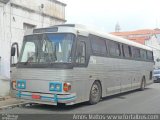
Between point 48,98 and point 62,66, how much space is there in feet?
4.06

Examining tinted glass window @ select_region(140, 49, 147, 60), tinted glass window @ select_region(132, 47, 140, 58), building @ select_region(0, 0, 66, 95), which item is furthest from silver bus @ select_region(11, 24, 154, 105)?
tinted glass window @ select_region(140, 49, 147, 60)

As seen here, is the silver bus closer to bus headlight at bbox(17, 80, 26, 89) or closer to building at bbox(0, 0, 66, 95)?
bus headlight at bbox(17, 80, 26, 89)

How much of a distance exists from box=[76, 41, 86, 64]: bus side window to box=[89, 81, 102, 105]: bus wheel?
1429 mm

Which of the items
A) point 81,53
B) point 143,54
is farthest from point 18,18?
point 143,54

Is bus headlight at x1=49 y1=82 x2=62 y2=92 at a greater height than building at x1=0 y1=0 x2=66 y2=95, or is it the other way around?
building at x1=0 y1=0 x2=66 y2=95

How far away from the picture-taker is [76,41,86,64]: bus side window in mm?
11886

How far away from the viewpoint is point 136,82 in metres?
19.3

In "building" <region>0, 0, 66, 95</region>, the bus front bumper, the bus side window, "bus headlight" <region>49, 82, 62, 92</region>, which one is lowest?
the bus front bumper

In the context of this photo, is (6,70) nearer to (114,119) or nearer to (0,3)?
(0,3)

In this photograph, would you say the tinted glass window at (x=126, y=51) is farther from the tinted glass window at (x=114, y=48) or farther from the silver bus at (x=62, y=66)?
the silver bus at (x=62, y=66)

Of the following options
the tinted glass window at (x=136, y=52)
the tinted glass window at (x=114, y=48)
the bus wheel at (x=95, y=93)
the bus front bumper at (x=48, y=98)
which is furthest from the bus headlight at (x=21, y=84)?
the tinted glass window at (x=136, y=52)

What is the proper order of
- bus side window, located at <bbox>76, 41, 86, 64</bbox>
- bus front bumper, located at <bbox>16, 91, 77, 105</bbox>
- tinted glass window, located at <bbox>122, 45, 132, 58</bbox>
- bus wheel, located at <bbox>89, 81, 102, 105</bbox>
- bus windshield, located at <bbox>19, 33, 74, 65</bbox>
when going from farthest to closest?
tinted glass window, located at <bbox>122, 45, 132, 58</bbox>, bus wheel, located at <bbox>89, 81, 102, 105</bbox>, bus side window, located at <bbox>76, 41, 86, 64</bbox>, bus windshield, located at <bbox>19, 33, 74, 65</bbox>, bus front bumper, located at <bbox>16, 91, 77, 105</bbox>

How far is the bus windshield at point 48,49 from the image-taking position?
453 inches

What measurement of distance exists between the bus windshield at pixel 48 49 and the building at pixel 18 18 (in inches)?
150
